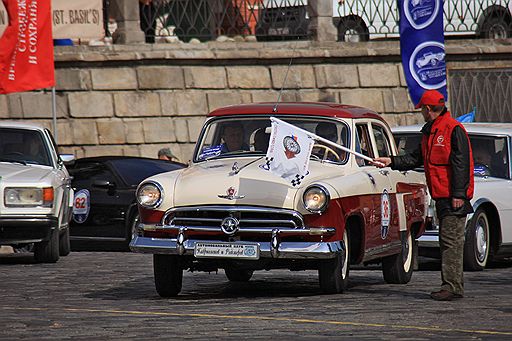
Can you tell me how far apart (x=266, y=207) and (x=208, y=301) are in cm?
89

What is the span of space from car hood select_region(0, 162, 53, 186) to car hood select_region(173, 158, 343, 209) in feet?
15.6

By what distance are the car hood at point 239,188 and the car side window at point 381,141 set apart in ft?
5.47

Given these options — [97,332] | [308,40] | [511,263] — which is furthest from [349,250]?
[308,40]

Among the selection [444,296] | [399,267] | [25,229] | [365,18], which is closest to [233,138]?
[399,267]

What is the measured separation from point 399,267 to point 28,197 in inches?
190

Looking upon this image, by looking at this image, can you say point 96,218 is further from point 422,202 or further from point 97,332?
point 97,332

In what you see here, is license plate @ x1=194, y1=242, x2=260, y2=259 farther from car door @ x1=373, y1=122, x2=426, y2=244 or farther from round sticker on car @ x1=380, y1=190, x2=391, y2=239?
car door @ x1=373, y1=122, x2=426, y2=244

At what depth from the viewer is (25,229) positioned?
17.0 metres

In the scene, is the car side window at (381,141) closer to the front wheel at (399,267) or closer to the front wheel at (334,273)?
the front wheel at (399,267)

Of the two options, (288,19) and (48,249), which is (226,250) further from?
(288,19)

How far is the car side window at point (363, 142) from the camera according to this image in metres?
13.4

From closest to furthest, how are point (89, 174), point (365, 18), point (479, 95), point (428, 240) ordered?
point (428, 240)
point (89, 174)
point (365, 18)
point (479, 95)

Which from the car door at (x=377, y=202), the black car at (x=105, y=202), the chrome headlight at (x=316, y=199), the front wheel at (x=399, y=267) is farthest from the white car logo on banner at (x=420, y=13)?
the chrome headlight at (x=316, y=199)

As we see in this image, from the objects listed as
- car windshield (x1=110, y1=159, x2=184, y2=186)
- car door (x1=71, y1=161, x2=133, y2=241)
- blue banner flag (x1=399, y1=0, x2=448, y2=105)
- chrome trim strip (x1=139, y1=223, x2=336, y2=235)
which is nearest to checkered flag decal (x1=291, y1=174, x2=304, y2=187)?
chrome trim strip (x1=139, y1=223, x2=336, y2=235)
